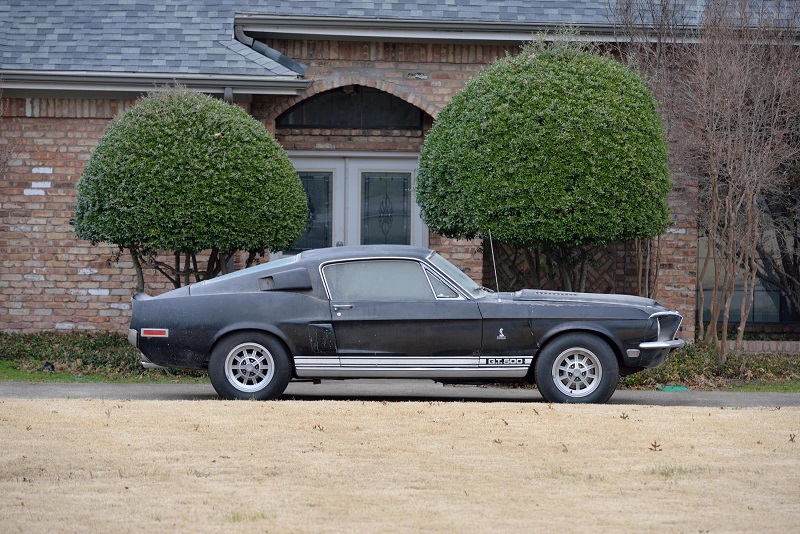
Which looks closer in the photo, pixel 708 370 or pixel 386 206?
pixel 708 370

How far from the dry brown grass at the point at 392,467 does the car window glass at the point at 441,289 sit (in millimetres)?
1080

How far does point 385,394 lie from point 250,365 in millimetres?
2002

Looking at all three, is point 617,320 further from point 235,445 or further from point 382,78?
point 382,78

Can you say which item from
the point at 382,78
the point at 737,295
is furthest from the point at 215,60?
the point at 737,295

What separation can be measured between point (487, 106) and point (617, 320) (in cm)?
374

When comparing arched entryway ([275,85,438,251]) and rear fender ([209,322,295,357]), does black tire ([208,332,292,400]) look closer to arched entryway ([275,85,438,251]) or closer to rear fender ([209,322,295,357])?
rear fender ([209,322,295,357])

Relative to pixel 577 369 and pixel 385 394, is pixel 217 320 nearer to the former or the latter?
pixel 385 394

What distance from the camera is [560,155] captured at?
12.9m

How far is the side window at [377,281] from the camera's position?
1040cm

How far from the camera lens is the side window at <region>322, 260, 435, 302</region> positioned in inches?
409

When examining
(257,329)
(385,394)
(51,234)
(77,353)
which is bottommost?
(385,394)

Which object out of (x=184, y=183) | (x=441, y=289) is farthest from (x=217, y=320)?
(x=184, y=183)

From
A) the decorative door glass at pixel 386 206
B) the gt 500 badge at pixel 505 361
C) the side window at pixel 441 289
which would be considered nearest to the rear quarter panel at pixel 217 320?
the side window at pixel 441 289

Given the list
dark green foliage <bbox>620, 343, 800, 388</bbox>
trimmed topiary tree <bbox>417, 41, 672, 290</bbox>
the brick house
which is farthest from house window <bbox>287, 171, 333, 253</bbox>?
dark green foliage <bbox>620, 343, 800, 388</bbox>
